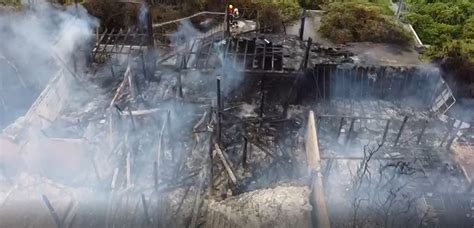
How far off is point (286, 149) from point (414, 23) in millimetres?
11586

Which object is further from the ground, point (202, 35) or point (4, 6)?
point (4, 6)

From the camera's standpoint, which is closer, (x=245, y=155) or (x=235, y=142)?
(x=245, y=155)

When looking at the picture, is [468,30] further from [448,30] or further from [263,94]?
[263,94]

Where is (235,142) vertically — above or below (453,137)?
below

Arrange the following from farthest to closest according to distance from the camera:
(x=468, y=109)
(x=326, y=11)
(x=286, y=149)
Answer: (x=326, y=11), (x=468, y=109), (x=286, y=149)

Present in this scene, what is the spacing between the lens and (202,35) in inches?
783

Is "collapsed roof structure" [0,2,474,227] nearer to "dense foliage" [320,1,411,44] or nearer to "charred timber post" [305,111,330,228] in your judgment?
"charred timber post" [305,111,330,228]

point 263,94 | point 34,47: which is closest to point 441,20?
point 263,94

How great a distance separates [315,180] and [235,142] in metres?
3.40

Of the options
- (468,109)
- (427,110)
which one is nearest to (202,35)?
(427,110)

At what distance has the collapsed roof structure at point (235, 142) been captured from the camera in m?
12.2

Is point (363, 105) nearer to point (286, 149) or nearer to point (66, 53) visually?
point (286, 149)

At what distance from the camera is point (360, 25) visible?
779 inches

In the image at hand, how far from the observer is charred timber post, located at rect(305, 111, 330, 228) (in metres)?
11.4
